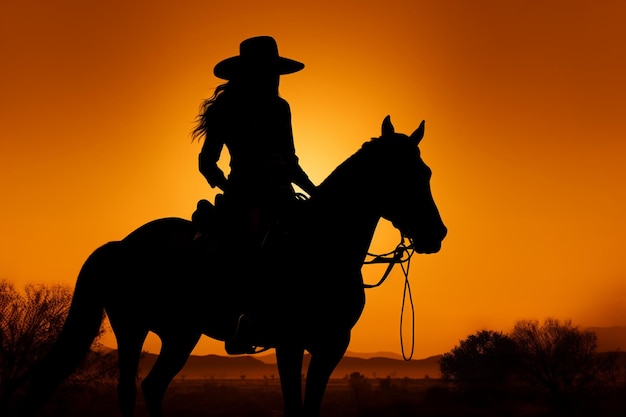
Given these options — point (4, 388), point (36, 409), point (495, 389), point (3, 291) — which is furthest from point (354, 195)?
point (495, 389)

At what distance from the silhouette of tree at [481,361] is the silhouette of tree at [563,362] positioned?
3983 millimetres

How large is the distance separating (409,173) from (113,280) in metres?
4.70

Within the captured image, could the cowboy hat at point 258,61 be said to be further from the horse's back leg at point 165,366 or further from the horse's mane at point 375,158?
the horse's back leg at point 165,366

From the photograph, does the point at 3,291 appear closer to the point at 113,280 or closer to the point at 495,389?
the point at 113,280

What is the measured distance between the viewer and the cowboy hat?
8.02 m

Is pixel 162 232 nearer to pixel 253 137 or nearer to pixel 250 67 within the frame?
pixel 253 137

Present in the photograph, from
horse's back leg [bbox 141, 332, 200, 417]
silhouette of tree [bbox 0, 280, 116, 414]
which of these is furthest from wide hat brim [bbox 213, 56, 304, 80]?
silhouette of tree [bbox 0, 280, 116, 414]

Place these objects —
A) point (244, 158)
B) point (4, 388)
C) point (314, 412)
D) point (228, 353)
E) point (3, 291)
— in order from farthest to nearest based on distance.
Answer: point (3, 291) → point (4, 388) → point (228, 353) → point (244, 158) → point (314, 412)

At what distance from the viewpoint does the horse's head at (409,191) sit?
7.18m

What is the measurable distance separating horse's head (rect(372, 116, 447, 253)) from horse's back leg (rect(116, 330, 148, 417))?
13.7 ft

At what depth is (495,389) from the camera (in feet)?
218

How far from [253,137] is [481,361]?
223 feet

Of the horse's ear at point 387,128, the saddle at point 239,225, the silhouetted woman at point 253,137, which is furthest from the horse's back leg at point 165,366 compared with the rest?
the horse's ear at point 387,128

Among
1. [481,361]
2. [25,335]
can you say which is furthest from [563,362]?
[25,335]
